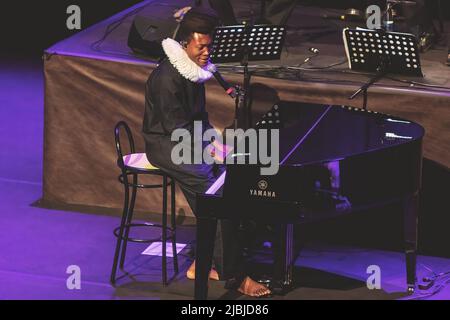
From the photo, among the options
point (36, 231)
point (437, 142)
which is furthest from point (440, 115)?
point (36, 231)

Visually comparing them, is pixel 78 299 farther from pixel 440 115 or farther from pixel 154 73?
pixel 440 115

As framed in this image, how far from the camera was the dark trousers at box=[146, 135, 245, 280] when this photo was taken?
6.35m

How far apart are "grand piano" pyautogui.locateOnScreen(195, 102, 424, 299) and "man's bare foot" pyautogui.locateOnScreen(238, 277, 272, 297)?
24.2 inches

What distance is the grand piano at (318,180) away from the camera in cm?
565

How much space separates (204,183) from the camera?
6.35 m

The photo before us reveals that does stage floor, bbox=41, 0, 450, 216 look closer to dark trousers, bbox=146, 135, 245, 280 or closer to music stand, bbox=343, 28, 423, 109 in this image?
music stand, bbox=343, 28, 423, 109

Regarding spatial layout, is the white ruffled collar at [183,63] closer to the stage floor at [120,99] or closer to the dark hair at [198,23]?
the dark hair at [198,23]

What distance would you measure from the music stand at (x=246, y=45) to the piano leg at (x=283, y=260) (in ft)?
3.15

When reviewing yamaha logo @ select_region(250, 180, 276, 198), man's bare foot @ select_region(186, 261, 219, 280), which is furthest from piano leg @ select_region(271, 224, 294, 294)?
yamaha logo @ select_region(250, 180, 276, 198)

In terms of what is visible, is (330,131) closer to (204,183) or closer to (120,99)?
(204,183)

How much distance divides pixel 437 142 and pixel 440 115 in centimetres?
19

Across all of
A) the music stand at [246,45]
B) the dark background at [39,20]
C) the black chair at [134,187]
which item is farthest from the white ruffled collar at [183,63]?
the dark background at [39,20]

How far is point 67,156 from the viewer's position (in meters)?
7.86

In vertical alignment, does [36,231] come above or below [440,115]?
below
